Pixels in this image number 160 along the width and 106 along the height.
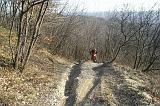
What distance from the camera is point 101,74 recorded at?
78.2 ft

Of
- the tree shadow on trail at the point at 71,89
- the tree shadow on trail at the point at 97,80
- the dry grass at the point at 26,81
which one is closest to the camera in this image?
the dry grass at the point at 26,81

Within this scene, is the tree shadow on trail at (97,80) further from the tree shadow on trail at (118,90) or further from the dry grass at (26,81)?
the dry grass at (26,81)

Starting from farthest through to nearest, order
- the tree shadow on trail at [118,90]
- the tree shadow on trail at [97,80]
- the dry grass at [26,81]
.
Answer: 1. the tree shadow on trail at [118,90]
2. the tree shadow on trail at [97,80]
3. the dry grass at [26,81]

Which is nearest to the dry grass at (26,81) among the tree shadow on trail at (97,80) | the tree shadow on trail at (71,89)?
the tree shadow on trail at (71,89)

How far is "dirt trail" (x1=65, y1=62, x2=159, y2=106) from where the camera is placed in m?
16.2

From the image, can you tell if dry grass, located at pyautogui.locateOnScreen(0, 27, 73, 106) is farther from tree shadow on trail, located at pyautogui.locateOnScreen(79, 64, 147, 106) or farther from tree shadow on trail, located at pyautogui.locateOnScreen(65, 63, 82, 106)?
tree shadow on trail, located at pyautogui.locateOnScreen(79, 64, 147, 106)

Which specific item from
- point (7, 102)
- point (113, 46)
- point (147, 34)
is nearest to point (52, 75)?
point (7, 102)

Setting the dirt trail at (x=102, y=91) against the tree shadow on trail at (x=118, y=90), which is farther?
the tree shadow on trail at (x=118, y=90)

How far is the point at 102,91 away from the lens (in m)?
18.0

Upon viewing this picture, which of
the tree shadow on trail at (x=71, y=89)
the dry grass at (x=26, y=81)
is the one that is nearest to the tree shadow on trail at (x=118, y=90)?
the tree shadow on trail at (x=71, y=89)

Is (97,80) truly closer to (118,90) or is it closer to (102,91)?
(118,90)

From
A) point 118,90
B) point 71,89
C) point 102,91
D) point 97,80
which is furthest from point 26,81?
point 97,80

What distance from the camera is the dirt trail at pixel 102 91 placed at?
1622cm

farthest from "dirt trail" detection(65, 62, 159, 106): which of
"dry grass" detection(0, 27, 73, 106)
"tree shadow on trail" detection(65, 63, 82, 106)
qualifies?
"dry grass" detection(0, 27, 73, 106)
